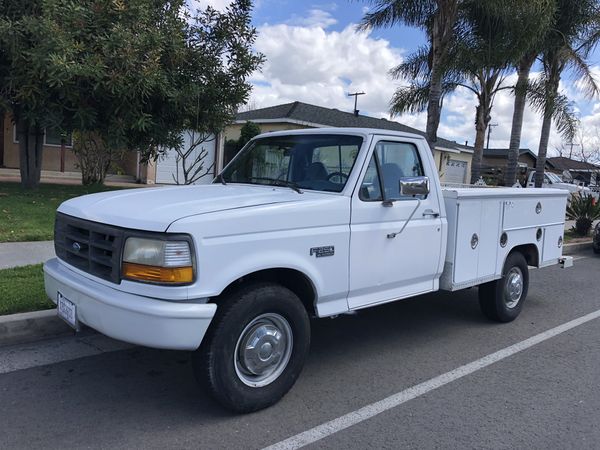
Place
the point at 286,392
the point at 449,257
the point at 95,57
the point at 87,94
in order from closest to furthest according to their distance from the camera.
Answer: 1. the point at 286,392
2. the point at 449,257
3. the point at 95,57
4. the point at 87,94

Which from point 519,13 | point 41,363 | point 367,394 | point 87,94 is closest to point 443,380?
point 367,394

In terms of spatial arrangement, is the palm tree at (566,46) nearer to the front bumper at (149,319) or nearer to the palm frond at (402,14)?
the palm frond at (402,14)

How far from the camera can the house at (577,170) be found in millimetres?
21312

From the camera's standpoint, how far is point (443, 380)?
14.5ft

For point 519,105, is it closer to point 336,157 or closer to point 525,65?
point 525,65

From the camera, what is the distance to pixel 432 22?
14305 mm

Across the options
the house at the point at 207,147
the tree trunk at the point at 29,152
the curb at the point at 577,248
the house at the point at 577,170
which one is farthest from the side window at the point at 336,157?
the house at the point at 577,170

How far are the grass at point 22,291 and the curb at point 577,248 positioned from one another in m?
10.9

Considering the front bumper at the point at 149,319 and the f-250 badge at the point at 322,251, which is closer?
the front bumper at the point at 149,319

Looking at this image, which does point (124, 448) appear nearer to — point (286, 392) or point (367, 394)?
point (286, 392)

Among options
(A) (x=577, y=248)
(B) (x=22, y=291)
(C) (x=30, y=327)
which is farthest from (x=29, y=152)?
(A) (x=577, y=248)

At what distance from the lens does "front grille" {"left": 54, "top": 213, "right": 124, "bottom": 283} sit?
3418 mm

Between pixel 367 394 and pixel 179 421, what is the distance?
1.42 meters

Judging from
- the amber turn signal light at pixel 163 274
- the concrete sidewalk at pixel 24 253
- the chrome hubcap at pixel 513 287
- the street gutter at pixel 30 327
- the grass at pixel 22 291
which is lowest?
the street gutter at pixel 30 327
